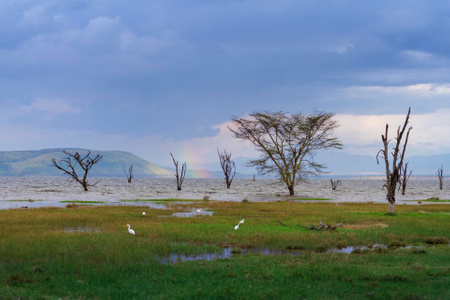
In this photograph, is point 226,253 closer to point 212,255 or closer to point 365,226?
point 212,255

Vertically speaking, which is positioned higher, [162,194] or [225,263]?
[225,263]

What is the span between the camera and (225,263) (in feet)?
44.8

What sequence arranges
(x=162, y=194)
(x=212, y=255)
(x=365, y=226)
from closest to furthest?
(x=212, y=255)
(x=365, y=226)
(x=162, y=194)

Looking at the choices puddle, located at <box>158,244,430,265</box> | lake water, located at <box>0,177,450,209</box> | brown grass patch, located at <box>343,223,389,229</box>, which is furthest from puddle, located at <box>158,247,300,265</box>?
lake water, located at <box>0,177,450,209</box>

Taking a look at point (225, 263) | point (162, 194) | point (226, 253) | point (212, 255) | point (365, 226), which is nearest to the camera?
point (225, 263)

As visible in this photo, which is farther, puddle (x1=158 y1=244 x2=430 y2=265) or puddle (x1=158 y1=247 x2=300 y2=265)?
puddle (x1=158 y1=244 x2=430 y2=265)

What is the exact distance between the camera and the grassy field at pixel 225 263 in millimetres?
10648

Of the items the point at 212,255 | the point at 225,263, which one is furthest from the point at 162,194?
the point at 225,263

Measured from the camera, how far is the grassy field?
10.6 metres

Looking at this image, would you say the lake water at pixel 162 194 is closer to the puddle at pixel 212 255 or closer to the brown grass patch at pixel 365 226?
the brown grass patch at pixel 365 226

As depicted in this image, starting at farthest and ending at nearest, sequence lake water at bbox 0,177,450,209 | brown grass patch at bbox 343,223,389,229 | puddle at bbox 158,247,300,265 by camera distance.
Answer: lake water at bbox 0,177,450,209 → brown grass patch at bbox 343,223,389,229 → puddle at bbox 158,247,300,265

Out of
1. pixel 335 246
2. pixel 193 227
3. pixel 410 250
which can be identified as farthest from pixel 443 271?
pixel 193 227

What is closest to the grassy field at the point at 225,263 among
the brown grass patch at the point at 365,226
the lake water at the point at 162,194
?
the brown grass patch at the point at 365,226

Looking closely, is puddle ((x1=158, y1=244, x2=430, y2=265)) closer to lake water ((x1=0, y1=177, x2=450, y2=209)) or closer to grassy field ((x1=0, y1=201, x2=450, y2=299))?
grassy field ((x1=0, y1=201, x2=450, y2=299))
